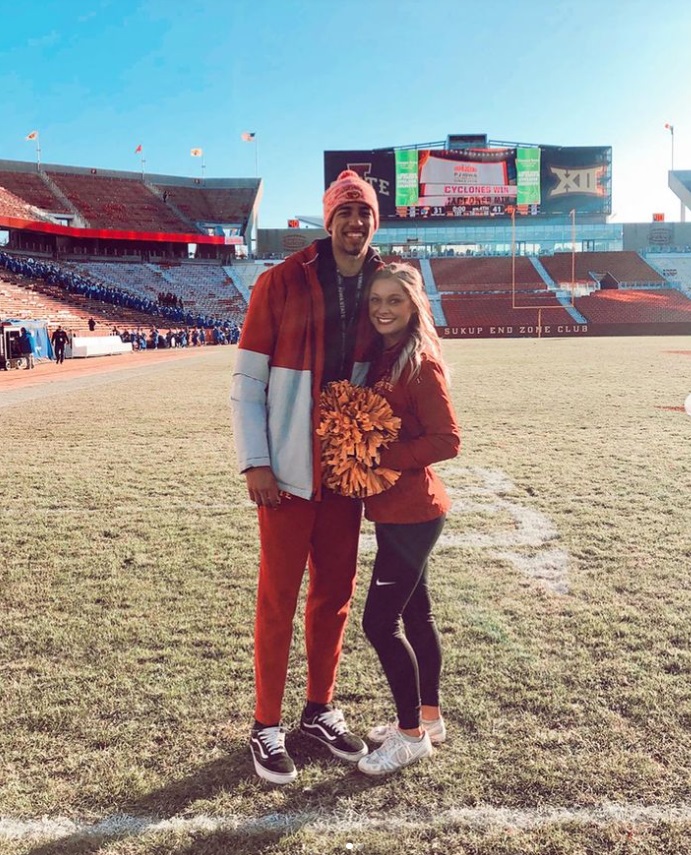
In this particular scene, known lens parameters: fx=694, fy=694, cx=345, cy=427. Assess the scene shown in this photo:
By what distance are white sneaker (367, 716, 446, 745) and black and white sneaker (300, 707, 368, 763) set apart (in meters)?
0.06

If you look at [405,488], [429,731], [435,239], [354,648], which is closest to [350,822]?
[429,731]

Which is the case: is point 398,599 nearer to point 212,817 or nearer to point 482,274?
point 212,817

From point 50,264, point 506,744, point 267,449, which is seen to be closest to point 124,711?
point 267,449

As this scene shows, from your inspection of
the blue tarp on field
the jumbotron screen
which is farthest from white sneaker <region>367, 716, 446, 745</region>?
the jumbotron screen

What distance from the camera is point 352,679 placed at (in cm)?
294

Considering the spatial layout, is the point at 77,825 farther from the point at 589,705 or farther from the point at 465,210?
the point at 465,210

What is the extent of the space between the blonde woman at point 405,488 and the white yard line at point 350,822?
274 millimetres

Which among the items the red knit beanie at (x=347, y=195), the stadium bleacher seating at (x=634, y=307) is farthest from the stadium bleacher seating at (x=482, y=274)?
the red knit beanie at (x=347, y=195)

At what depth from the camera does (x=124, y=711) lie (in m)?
2.69

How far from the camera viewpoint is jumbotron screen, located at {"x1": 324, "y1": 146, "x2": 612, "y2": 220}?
180 feet

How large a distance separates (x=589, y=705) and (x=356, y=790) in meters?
1.01

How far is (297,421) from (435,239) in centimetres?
6235

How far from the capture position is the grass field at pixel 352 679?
2.06 m

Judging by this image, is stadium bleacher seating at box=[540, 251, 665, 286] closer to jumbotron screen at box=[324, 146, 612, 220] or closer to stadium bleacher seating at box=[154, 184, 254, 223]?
jumbotron screen at box=[324, 146, 612, 220]
